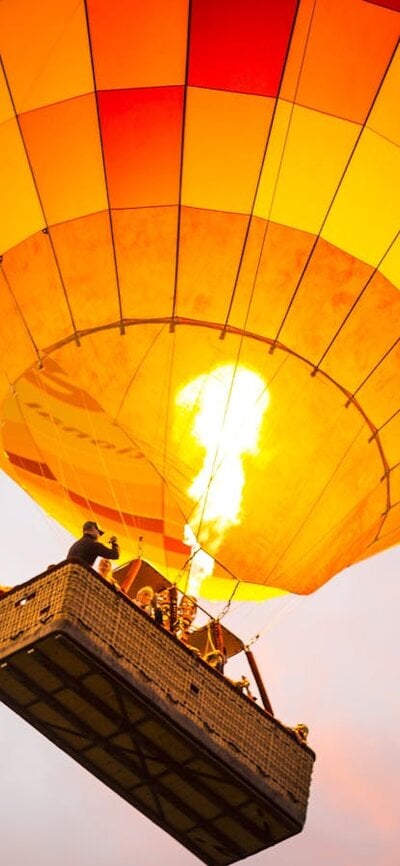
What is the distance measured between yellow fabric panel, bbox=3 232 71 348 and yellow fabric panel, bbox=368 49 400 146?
2.24 m

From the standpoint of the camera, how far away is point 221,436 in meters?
13.7

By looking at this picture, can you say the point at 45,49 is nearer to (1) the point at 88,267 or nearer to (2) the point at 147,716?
(1) the point at 88,267

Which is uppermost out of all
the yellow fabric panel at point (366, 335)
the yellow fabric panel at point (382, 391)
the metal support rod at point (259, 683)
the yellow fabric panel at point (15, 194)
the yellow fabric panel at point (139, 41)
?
the yellow fabric panel at point (139, 41)

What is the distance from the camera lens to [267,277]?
13.3 m

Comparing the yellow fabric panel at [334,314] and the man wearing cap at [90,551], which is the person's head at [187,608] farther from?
the yellow fabric panel at [334,314]

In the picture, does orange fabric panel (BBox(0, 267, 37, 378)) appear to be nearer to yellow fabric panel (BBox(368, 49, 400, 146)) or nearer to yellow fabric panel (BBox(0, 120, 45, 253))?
yellow fabric panel (BBox(0, 120, 45, 253))

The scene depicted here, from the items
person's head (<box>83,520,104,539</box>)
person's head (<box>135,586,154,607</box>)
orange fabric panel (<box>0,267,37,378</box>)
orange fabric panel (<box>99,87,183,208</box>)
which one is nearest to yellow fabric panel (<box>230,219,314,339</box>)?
orange fabric panel (<box>99,87,183,208</box>)

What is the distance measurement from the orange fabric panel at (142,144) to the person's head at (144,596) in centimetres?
248

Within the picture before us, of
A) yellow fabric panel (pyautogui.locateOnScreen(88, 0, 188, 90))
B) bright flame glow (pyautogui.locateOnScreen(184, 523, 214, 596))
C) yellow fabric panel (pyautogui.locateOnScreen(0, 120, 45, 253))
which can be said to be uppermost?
yellow fabric panel (pyautogui.locateOnScreen(88, 0, 188, 90))

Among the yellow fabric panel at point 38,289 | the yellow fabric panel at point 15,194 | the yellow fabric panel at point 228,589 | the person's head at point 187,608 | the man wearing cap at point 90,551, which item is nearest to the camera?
the man wearing cap at point 90,551

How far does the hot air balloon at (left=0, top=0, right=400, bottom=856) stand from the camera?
12.9 metres

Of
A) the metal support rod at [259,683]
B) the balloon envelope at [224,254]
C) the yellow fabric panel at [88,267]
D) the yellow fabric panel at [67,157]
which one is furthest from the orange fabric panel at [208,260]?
the metal support rod at [259,683]

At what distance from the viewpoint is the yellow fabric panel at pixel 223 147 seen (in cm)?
1302

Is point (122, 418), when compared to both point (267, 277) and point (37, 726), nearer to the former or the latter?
point (267, 277)
